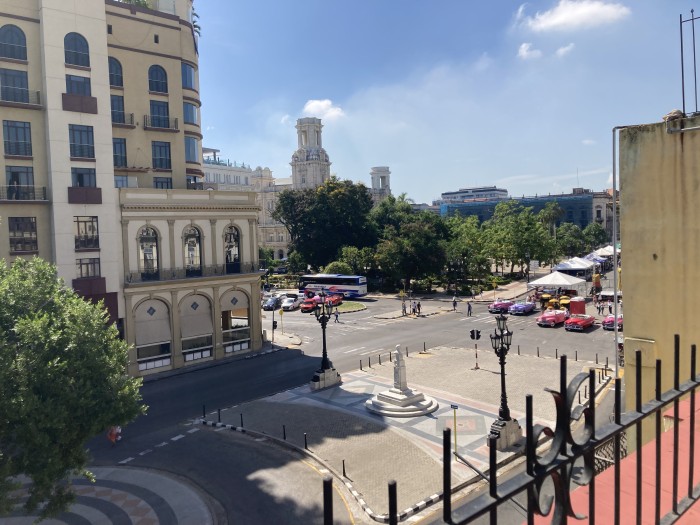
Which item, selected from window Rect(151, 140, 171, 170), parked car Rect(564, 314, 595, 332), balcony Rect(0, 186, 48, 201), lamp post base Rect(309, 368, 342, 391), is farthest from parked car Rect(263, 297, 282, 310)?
lamp post base Rect(309, 368, 342, 391)

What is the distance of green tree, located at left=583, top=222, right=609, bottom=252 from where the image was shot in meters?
105

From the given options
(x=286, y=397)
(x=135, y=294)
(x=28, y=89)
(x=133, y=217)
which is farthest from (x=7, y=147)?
(x=286, y=397)

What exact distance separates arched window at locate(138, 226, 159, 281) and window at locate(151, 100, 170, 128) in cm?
819

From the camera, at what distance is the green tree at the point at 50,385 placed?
1150cm

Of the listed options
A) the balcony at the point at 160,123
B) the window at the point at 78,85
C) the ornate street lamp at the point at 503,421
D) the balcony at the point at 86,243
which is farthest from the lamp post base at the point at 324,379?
the balcony at the point at 160,123

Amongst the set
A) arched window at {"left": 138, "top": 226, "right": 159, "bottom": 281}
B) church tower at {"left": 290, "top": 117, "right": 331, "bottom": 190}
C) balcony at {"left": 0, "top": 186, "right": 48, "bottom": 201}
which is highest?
church tower at {"left": 290, "top": 117, "right": 331, "bottom": 190}

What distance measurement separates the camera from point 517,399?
22688mm

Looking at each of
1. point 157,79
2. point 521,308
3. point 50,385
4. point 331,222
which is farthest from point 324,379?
point 331,222

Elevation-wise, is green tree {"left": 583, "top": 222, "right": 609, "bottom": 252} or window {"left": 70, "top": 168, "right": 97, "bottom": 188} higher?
window {"left": 70, "top": 168, "right": 97, "bottom": 188}

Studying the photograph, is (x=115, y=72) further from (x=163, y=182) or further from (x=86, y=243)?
(x=86, y=243)

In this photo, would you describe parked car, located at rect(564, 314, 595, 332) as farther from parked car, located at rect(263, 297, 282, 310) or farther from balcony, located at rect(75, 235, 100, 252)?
balcony, located at rect(75, 235, 100, 252)

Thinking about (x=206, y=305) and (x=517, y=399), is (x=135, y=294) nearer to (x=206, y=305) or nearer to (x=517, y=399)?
(x=206, y=305)

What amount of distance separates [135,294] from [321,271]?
137ft

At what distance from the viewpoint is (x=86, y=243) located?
2906 centimetres
